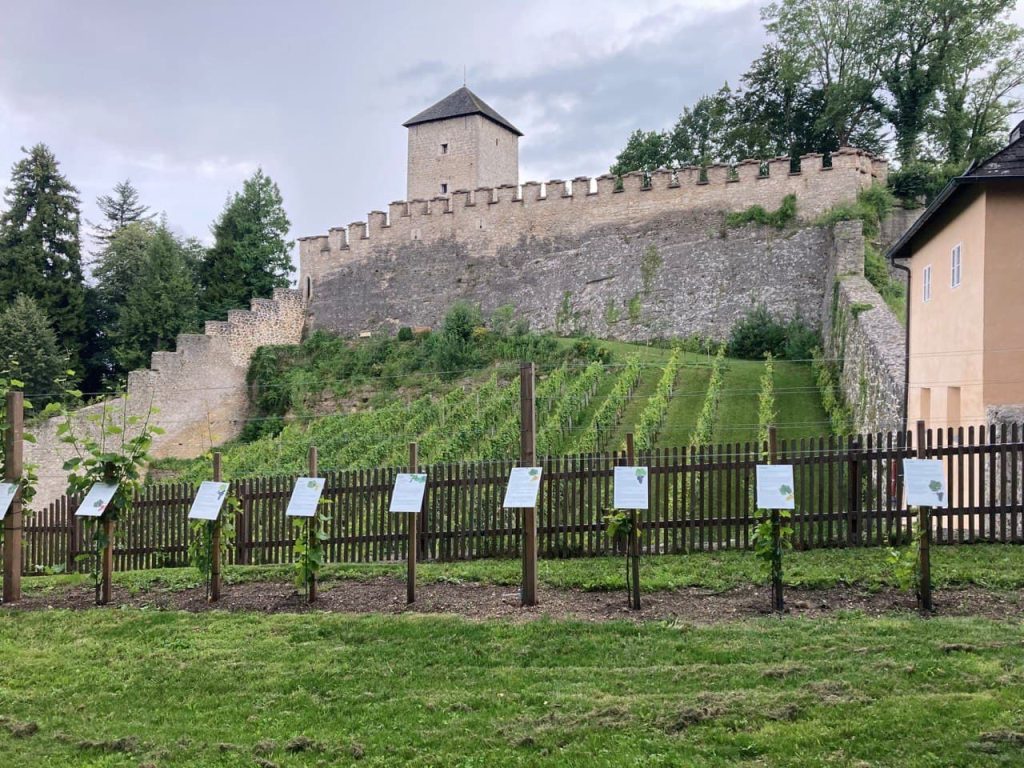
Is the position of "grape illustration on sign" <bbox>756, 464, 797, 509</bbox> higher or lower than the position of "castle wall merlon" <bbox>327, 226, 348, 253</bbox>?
lower

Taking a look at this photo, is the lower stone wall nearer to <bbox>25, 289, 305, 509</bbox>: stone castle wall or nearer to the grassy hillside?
the grassy hillside

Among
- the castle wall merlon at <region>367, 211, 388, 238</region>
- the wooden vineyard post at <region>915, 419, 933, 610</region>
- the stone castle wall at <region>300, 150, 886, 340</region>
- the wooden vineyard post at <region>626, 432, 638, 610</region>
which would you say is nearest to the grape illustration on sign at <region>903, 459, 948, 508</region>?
the wooden vineyard post at <region>915, 419, 933, 610</region>

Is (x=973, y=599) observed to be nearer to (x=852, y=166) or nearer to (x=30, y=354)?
(x=852, y=166)

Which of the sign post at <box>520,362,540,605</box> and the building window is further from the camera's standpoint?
the building window

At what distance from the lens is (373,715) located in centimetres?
520

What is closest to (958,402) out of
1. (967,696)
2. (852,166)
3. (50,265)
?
(967,696)

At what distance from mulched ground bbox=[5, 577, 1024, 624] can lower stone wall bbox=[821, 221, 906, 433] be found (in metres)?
6.11

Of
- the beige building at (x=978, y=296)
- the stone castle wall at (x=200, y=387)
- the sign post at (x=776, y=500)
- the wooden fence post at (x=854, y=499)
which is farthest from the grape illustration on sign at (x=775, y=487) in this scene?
the stone castle wall at (x=200, y=387)

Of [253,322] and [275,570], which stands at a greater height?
[253,322]

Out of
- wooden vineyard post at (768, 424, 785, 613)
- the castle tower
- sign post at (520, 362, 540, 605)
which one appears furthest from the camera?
the castle tower

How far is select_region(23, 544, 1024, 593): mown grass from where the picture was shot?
7.68m

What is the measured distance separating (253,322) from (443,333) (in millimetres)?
7156

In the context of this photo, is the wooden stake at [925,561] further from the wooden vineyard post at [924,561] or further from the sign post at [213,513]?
the sign post at [213,513]

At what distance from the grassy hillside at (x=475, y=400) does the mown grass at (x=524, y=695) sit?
439 centimetres
